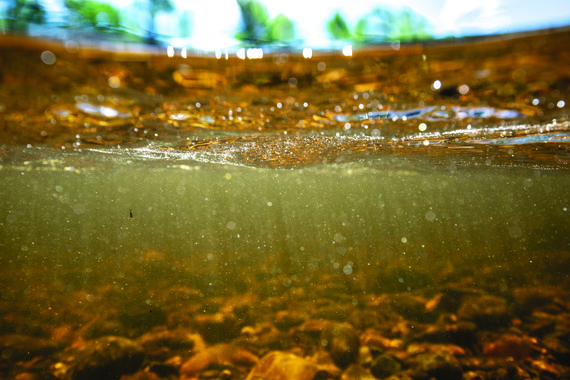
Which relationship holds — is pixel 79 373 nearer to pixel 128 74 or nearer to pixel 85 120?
pixel 85 120

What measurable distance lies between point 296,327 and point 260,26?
1058 centimetres

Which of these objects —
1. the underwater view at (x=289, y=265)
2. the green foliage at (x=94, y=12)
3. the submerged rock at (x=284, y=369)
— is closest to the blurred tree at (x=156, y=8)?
the green foliage at (x=94, y=12)

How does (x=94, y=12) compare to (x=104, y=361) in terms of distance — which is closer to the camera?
(x=94, y=12)

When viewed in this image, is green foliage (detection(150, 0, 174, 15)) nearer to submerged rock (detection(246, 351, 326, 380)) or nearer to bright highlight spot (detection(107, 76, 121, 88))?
bright highlight spot (detection(107, 76, 121, 88))

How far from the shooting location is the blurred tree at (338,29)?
12.1 ft

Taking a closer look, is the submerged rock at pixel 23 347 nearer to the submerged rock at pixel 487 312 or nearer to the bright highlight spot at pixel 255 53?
the bright highlight spot at pixel 255 53

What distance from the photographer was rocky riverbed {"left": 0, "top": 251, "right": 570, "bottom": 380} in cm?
897

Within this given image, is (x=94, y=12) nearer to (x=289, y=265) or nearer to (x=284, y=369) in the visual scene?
(x=284, y=369)


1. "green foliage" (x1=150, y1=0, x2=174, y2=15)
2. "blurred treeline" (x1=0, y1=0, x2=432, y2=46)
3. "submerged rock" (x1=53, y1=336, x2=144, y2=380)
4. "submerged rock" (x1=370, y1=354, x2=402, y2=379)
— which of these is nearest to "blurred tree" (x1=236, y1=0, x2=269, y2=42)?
"blurred treeline" (x1=0, y1=0, x2=432, y2=46)

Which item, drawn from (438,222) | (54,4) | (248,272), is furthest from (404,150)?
(438,222)

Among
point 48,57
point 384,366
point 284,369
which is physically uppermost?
point 48,57

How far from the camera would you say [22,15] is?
11.2 ft

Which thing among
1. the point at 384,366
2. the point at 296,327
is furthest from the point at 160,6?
the point at 296,327

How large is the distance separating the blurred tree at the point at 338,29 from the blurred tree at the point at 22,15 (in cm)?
318
